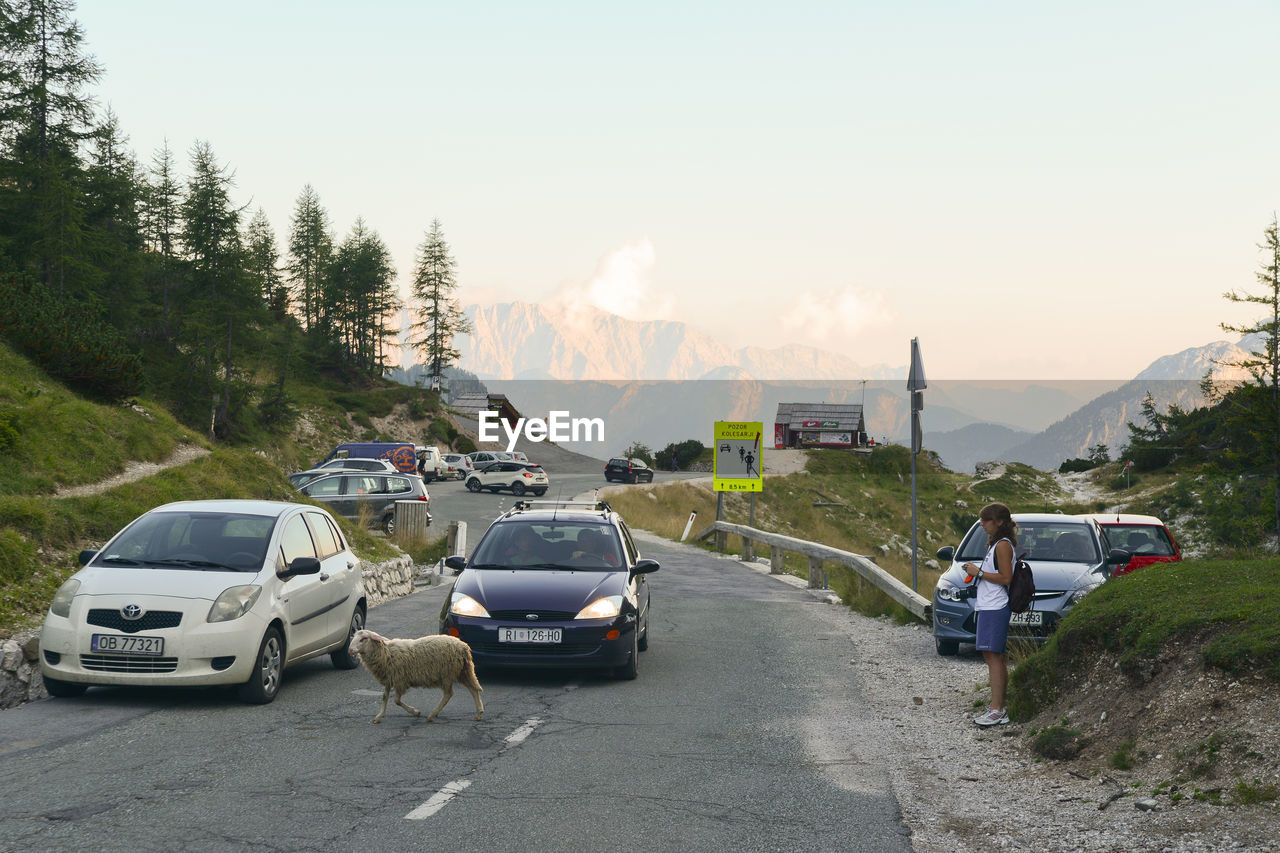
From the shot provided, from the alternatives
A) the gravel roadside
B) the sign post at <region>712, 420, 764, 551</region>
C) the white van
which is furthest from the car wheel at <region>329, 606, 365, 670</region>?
the white van

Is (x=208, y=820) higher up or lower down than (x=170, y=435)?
lower down

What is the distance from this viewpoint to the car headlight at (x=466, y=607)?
385 inches

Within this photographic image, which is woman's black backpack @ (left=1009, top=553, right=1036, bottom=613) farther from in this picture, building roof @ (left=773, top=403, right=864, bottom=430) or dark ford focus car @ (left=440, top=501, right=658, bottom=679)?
building roof @ (left=773, top=403, right=864, bottom=430)

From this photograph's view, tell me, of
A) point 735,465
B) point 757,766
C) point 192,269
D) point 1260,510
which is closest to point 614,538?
point 757,766

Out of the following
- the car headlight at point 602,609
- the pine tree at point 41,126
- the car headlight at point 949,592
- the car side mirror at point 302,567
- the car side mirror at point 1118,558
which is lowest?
the car headlight at point 949,592

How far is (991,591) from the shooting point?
847 centimetres

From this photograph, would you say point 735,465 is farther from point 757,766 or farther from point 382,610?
point 757,766

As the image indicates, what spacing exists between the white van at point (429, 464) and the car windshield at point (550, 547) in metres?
49.7

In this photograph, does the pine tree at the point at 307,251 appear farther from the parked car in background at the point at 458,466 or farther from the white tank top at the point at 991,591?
the white tank top at the point at 991,591

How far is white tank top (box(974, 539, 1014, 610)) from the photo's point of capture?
8.41m

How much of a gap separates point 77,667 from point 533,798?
4.23 m

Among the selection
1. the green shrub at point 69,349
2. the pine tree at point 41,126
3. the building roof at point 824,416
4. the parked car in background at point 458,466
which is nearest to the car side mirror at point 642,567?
the green shrub at point 69,349

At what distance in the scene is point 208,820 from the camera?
211 inches

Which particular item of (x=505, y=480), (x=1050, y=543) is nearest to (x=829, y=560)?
(x=1050, y=543)
